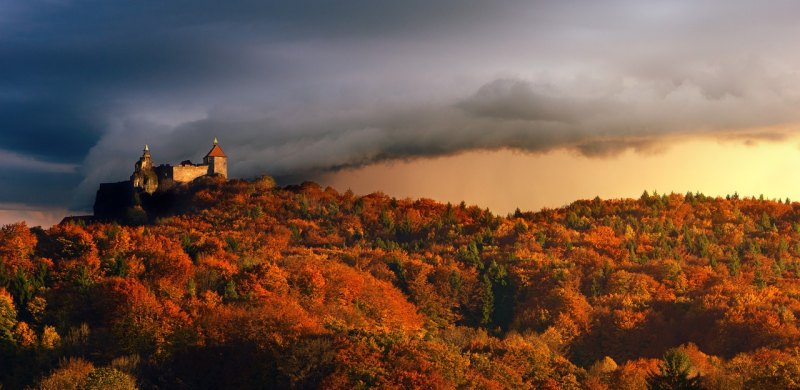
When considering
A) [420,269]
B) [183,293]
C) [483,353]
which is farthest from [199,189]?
[483,353]

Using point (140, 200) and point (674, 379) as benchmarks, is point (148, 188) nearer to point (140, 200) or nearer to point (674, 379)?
point (140, 200)

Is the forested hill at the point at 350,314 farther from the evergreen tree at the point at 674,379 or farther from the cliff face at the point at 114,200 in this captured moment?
the cliff face at the point at 114,200

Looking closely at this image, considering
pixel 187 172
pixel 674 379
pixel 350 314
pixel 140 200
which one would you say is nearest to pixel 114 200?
pixel 140 200

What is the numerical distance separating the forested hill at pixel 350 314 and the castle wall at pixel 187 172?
279 centimetres

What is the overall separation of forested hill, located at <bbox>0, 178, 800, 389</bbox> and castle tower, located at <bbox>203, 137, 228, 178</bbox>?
460 cm

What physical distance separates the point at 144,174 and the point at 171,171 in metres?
4.40

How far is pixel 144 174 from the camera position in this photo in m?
184

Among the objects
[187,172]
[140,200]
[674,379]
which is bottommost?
[674,379]

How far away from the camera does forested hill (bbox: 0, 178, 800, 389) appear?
4291 inches

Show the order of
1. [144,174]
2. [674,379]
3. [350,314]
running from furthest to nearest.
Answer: [144,174]
[350,314]
[674,379]

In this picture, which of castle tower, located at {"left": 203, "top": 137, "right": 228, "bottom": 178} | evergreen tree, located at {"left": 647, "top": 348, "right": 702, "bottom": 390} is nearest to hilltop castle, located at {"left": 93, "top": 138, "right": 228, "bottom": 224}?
castle tower, located at {"left": 203, "top": 137, "right": 228, "bottom": 178}

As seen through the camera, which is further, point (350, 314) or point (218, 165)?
point (218, 165)

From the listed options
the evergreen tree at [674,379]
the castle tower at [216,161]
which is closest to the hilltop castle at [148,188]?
the castle tower at [216,161]

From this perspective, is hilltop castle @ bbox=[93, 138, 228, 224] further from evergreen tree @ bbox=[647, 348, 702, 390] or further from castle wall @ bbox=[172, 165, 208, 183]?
evergreen tree @ bbox=[647, 348, 702, 390]
